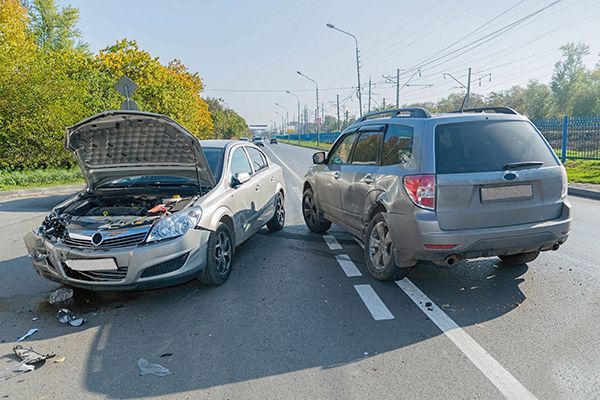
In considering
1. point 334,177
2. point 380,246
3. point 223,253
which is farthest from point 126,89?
point 380,246

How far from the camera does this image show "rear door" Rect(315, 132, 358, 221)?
17.6 ft

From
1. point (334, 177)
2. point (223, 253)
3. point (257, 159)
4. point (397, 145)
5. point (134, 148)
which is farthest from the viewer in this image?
point (257, 159)

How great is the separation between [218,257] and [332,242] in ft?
7.16

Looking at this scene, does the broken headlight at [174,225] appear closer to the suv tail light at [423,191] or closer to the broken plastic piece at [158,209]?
the broken plastic piece at [158,209]

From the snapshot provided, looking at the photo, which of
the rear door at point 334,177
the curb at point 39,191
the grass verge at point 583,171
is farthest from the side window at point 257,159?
the grass verge at point 583,171

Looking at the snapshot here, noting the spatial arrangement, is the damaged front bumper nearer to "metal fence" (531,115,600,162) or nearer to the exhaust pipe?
the exhaust pipe

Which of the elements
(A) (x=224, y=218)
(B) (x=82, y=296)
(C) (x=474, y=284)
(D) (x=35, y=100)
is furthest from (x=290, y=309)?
(D) (x=35, y=100)

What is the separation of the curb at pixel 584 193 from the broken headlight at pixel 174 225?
9.96 meters

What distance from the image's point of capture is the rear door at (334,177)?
17.6 feet

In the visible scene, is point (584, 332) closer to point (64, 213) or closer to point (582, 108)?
point (64, 213)

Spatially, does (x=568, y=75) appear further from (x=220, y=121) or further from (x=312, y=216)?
(x=312, y=216)

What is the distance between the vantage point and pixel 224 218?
14.6 feet

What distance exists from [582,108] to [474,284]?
77448 millimetres

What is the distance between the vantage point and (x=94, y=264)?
11.6 feet
